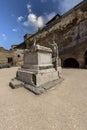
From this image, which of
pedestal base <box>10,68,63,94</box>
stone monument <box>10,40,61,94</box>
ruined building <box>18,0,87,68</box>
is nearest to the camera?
pedestal base <box>10,68,63,94</box>

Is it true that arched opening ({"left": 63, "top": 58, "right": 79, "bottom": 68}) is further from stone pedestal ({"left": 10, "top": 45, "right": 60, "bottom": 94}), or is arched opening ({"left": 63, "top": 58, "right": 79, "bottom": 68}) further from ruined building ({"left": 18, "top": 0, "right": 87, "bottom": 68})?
stone pedestal ({"left": 10, "top": 45, "right": 60, "bottom": 94})

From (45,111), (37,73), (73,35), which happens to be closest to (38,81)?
(37,73)

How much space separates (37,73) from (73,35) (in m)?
11.2

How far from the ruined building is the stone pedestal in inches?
296

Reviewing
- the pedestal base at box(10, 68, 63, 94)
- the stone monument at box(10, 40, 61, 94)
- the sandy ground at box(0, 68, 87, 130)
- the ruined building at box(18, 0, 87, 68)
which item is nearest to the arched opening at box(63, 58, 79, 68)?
the ruined building at box(18, 0, 87, 68)

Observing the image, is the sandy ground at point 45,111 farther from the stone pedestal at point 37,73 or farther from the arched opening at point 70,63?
the arched opening at point 70,63

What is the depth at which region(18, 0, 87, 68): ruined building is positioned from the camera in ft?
43.5

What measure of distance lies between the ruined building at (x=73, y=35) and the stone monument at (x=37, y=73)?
7519 millimetres

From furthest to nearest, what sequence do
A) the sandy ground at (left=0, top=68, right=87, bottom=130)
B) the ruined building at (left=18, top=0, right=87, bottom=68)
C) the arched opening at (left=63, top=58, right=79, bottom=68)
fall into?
the arched opening at (left=63, top=58, right=79, bottom=68), the ruined building at (left=18, top=0, right=87, bottom=68), the sandy ground at (left=0, top=68, right=87, bottom=130)

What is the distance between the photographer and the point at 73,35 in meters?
14.9

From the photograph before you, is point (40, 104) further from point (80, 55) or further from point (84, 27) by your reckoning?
point (84, 27)

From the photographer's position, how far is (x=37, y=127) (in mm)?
2533

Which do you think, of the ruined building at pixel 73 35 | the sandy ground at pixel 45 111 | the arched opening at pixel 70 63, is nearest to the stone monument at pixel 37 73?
the sandy ground at pixel 45 111

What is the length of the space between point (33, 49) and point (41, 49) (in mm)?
437
